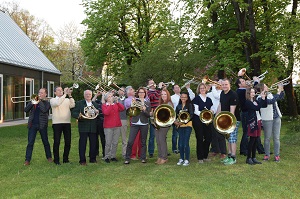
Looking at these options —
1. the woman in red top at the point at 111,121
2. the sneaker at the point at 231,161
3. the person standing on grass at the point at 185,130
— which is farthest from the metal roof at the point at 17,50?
the sneaker at the point at 231,161

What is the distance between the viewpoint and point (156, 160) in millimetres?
8133

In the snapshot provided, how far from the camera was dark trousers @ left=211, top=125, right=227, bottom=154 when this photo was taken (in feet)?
27.6

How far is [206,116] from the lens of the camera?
24.7 ft

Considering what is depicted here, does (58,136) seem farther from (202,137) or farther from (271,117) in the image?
(271,117)

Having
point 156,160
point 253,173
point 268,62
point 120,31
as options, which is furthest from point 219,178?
point 120,31

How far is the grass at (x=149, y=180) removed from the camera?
5.28m

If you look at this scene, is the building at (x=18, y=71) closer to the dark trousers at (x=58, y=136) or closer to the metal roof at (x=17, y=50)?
the metal roof at (x=17, y=50)

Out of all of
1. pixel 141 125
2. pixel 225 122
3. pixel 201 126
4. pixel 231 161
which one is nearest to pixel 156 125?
pixel 141 125

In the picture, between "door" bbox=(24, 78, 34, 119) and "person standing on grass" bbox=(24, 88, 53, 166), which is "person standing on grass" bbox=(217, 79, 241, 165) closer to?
"person standing on grass" bbox=(24, 88, 53, 166)

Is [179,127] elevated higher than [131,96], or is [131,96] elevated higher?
[131,96]

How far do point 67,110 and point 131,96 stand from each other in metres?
1.42

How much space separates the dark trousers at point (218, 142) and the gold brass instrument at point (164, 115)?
134 centimetres

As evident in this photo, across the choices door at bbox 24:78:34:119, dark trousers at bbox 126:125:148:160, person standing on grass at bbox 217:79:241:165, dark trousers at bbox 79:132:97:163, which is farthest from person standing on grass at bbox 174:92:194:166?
door at bbox 24:78:34:119

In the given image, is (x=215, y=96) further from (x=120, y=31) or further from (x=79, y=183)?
(x=120, y=31)
